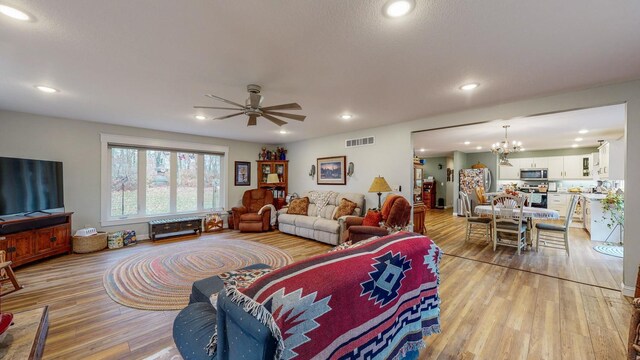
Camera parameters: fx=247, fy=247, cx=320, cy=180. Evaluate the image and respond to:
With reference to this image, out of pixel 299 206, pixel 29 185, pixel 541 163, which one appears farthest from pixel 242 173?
pixel 541 163

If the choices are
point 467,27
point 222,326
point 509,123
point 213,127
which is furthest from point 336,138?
point 222,326

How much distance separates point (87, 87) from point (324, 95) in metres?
2.87

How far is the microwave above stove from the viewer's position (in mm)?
7883

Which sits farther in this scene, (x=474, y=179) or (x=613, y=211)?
(x=474, y=179)

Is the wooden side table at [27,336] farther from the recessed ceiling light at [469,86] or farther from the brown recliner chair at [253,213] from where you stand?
the recessed ceiling light at [469,86]

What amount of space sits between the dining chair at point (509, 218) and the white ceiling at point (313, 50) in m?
2.02

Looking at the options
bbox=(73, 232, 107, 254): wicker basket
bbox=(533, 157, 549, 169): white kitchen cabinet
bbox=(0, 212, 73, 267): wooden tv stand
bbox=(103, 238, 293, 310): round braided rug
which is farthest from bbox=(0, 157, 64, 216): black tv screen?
bbox=(533, 157, 549, 169): white kitchen cabinet

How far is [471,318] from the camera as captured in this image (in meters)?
2.35

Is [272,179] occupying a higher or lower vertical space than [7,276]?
higher

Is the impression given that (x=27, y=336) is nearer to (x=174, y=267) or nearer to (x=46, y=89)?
(x=174, y=267)

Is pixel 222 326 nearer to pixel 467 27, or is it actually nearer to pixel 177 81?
pixel 467 27

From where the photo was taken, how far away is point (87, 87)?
297cm

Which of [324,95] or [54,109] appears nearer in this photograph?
[324,95]

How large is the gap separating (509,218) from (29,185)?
26.0 ft
